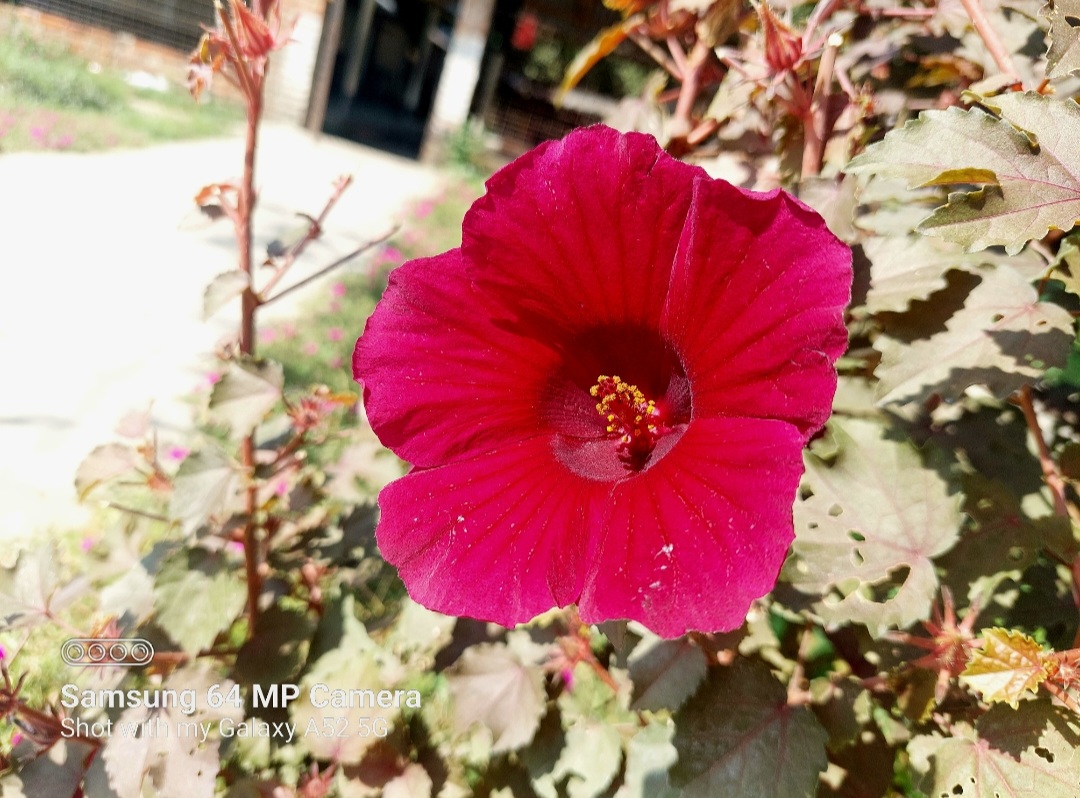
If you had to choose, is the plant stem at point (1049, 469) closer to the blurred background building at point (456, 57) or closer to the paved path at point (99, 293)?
the paved path at point (99, 293)

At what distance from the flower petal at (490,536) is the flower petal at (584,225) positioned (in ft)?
0.45

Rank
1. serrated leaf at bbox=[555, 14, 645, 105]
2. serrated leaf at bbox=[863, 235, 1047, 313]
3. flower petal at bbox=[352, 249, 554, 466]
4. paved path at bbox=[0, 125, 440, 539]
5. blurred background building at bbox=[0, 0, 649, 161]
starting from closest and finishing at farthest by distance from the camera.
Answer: flower petal at bbox=[352, 249, 554, 466] < serrated leaf at bbox=[863, 235, 1047, 313] < serrated leaf at bbox=[555, 14, 645, 105] < paved path at bbox=[0, 125, 440, 539] < blurred background building at bbox=[0, 0, 649, 161]

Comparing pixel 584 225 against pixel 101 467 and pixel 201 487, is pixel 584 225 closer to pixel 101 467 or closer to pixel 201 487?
pixel 201 487

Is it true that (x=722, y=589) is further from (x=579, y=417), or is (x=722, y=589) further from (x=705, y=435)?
(x=579, y=417)

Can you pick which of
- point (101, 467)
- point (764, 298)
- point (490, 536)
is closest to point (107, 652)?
point (101, 467)

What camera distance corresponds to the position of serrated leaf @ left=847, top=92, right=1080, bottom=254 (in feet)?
1.56

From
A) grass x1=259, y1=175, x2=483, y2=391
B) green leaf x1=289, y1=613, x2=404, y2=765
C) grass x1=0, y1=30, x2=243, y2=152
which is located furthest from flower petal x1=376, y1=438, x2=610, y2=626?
grass x1=0, y1=30, x2=243, y2=152

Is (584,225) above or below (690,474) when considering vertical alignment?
above

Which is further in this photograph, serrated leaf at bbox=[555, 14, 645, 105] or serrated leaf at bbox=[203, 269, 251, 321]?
serrated leaf at bbox=[555, 14, 645, 105]

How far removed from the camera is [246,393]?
0.84 m

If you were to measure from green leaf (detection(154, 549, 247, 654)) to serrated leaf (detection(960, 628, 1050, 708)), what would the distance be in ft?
2.56

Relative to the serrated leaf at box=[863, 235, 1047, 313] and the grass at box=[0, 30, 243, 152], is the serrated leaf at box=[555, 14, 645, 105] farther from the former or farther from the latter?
the grass at box=[0, 30, 243, 152]

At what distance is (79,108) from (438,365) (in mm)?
7158

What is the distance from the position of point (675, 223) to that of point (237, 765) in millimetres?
1015
